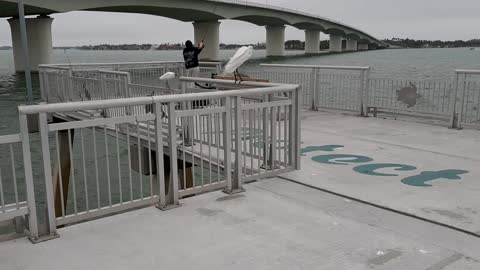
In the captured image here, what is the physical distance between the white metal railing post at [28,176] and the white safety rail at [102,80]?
515 centimetres

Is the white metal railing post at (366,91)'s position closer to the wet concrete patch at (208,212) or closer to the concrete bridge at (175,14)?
the wet concrete patch at (208,212)

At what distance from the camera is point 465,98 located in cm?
1003

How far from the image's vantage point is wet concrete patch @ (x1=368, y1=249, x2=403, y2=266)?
380cm

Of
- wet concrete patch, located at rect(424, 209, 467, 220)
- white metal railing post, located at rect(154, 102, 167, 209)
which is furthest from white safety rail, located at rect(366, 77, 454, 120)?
white metal railing post, located at rect(154, 102, 167, 209)

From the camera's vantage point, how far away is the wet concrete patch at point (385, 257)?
3.80m

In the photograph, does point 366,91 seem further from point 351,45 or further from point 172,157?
point 351,45

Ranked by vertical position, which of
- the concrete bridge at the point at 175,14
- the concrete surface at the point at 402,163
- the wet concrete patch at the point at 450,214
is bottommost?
the wet concrete patch at the point at 450,214

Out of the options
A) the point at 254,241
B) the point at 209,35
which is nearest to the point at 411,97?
the point at 254,241

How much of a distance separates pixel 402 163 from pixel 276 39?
238 ft

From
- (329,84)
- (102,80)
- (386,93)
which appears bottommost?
(386,93)

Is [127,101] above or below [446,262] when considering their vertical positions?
above

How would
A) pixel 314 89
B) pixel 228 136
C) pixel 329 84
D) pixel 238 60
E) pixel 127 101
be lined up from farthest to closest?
pixel 314 89, pixel 329 84, pixel 238 60, pixel 228 136, pixel 127 101

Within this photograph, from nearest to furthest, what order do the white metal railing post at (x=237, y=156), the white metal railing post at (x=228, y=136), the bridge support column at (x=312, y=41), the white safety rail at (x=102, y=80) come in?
1. the white metal railing post at (x=228, y=136)
2. the white metal railing post at (x=237, y=156)
3. the white safety rail at (x=102, y=80)
4. the bridge support column at (x=312, y=41)

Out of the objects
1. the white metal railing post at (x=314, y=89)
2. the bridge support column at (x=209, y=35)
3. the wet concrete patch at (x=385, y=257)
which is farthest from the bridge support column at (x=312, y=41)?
the wet concrete patch at (x=385, y=257)
